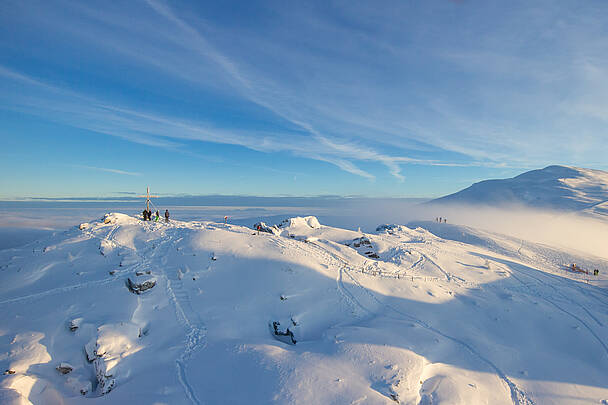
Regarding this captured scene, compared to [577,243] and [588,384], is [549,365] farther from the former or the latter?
[577,243]

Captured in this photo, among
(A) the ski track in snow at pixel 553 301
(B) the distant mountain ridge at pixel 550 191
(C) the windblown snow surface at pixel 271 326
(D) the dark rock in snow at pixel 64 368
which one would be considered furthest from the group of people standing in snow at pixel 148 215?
(B) the distant mountain ridge at pixel 550 191

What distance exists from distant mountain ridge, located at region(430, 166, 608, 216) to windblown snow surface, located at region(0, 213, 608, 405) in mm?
89020

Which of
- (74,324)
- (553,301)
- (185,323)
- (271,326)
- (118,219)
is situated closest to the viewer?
(74,324)

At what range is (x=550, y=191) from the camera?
102 meters

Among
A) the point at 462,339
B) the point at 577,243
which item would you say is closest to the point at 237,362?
the point at 462,339

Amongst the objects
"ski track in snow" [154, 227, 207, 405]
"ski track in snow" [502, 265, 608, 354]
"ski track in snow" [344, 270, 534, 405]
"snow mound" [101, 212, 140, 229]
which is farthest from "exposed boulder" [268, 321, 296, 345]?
"snow mound" [101, 212, 140, 229]

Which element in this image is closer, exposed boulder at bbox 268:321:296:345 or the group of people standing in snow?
exposed boulder at bbox 268:321:296:345

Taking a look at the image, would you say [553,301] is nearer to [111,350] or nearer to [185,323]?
[185,323]

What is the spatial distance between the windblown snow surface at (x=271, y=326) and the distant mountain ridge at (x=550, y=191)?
8902 centimetres

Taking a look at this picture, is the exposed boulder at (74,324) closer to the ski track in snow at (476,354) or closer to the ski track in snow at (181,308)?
the ski track in snow at (181,308)

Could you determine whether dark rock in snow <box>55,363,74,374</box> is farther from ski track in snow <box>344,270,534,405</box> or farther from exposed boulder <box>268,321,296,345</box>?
ski track in snow <box>344,270,534,405</box>

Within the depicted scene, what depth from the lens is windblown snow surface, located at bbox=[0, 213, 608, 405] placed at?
34.2ft

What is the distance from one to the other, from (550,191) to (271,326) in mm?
131385

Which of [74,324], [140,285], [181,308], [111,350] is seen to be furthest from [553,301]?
[74,324]
